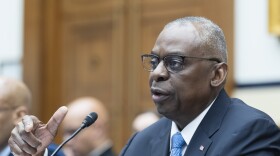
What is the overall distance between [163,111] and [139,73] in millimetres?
3799

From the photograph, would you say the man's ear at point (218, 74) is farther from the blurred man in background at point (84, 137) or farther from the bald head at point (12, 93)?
the blurred man in background at point (84, 137)

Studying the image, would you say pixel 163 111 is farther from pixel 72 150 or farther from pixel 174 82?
pixel 72 150

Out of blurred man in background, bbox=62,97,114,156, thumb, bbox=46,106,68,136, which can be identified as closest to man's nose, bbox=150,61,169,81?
thumb, bbox=46,106,68,136

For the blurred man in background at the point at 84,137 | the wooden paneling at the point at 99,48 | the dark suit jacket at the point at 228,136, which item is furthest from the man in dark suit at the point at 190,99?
the wooden paneling at the point at 99,48

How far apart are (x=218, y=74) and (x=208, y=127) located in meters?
0.27

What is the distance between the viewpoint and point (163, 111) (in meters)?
3.36

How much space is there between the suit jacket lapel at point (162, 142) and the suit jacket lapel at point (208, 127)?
182 millimetres

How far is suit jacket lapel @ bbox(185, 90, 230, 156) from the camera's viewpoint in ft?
10.7

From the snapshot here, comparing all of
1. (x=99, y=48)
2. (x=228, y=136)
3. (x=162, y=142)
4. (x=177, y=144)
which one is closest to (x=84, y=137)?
(x=99, y=48)

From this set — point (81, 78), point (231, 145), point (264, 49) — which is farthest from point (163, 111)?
point (81, 78)

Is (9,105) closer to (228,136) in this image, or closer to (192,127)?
(192,127)

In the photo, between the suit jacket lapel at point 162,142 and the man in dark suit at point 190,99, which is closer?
the man in dark suit at point 190,99

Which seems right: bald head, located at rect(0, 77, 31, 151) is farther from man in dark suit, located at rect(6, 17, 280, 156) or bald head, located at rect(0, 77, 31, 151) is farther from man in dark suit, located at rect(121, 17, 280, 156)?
man in dark suit, located at rect(121, 17, 280, 156)

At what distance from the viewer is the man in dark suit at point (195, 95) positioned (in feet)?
10.6
